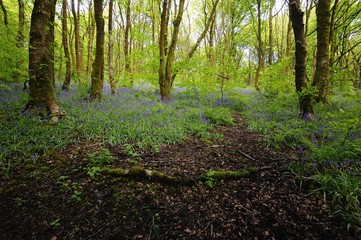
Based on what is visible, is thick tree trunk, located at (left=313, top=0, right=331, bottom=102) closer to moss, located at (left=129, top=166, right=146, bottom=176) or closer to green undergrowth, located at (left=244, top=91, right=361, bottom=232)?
green undergrowth, located at (left=244, top=91, right=361, bottom=232)

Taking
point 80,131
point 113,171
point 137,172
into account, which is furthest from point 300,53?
point 80,131

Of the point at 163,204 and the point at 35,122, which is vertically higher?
the point at 35,122

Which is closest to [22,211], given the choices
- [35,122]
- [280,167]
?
[35,122]

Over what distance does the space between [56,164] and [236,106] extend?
835cm

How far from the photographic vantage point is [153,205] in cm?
246

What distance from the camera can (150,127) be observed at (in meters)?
4.95

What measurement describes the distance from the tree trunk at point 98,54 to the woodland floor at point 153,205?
462 centimetres

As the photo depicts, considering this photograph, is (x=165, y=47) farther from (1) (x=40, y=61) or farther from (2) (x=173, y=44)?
(1) (x=40, y=61)

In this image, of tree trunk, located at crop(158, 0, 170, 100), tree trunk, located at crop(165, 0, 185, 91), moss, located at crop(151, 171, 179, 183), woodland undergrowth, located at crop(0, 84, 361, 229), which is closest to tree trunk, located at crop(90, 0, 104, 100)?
woodland undergrowth, located at crop(0, 84, 361, 229)

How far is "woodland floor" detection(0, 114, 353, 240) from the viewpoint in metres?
2.08

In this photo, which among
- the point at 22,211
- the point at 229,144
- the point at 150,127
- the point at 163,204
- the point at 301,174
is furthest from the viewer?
the point at 150,127

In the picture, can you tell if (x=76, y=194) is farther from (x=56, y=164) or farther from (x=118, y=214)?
(x=56, y=164)

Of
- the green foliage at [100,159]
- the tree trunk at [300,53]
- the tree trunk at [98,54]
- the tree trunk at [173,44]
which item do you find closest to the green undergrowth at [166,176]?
the green foliage at [100,159]

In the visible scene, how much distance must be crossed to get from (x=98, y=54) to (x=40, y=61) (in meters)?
2.81
